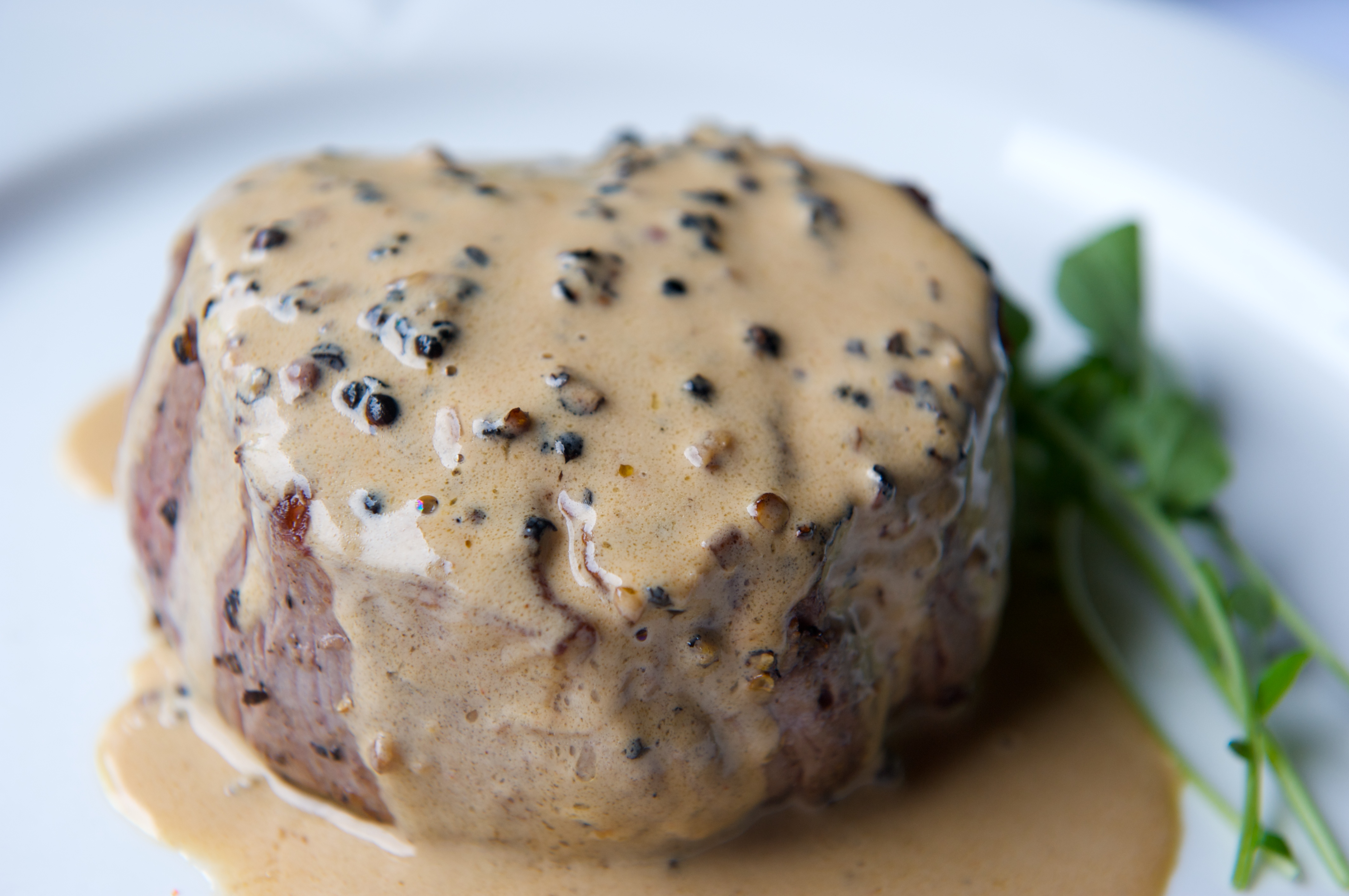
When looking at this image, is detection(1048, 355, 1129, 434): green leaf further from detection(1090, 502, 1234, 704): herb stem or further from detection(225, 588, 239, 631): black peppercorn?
detection(225, 588, 239, 631): black peppercorn

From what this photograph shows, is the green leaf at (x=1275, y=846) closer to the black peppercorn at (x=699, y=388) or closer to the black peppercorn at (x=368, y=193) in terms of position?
the black peppercorn at (x=699, y=388)

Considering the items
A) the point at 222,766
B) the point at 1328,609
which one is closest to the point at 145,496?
the point at 222,766

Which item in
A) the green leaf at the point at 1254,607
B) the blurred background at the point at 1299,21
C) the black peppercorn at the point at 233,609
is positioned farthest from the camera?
the blurred background at the point at 1299,21

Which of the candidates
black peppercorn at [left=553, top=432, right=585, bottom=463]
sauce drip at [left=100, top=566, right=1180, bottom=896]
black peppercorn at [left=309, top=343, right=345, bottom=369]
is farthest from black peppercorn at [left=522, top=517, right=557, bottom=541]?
sauce drip at [left=100, top=566, right=1180, bottom=896]

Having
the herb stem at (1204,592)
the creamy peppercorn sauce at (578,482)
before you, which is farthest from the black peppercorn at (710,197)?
the herb stem at (1204,592)

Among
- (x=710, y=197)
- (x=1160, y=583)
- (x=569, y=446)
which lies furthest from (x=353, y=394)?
(x=1160, y=583)

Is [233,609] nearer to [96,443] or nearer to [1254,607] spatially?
[96,443]
